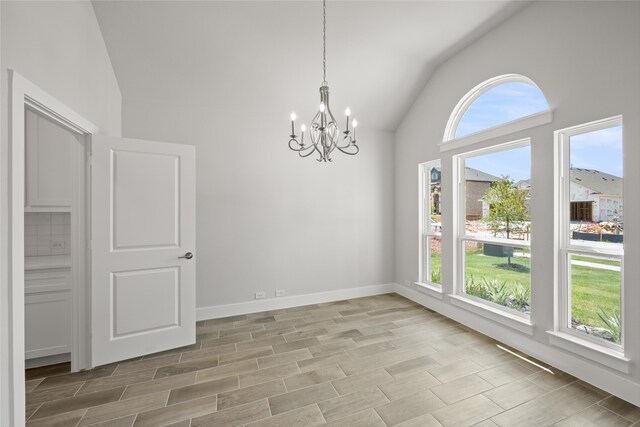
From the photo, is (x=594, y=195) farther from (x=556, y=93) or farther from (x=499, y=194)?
(x=556, y=93)

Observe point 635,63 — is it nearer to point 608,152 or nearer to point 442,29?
point 608,152

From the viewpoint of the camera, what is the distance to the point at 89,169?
255cm

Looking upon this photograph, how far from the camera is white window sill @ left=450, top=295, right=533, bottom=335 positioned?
8.96 ft

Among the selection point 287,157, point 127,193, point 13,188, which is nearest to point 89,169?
point 127,193

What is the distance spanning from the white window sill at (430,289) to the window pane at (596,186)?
66.7 inches

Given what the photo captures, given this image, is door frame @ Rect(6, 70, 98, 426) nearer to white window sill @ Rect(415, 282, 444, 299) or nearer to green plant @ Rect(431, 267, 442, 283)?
white window sill @ Rect(415, 282, 444, 299)

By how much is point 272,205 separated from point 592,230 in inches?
135

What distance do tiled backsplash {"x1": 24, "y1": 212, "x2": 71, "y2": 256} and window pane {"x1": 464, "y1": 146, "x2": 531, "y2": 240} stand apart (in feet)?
15.4

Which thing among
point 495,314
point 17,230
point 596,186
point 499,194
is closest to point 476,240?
point 499,194

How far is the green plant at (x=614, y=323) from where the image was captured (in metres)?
2.20

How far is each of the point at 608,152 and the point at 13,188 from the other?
4145mm

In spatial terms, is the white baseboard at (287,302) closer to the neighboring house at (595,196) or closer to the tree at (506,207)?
the tree at (506,207)

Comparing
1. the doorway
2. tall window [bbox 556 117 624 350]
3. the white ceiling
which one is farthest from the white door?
tall window [bbox 556 117 624 350]

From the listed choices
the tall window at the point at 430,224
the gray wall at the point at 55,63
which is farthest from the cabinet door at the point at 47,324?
the tall window at the point at 430,224
